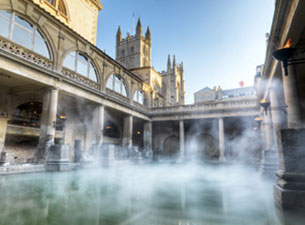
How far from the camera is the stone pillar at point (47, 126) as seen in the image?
1140 cm

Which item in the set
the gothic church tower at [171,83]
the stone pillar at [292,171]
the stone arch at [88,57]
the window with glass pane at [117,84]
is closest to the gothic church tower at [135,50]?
the gothic church tower at [171,83]

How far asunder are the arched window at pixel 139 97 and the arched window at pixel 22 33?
11783mm

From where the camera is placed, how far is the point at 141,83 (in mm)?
24875

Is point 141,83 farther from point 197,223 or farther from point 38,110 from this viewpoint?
point 197,223

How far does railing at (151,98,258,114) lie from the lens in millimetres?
21156

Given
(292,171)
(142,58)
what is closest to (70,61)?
(292,171)

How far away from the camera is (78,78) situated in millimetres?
15000

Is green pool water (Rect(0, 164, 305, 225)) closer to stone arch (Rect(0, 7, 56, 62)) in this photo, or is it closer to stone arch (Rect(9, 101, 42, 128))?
stone arch (Rect(0, 7, 56, 62))

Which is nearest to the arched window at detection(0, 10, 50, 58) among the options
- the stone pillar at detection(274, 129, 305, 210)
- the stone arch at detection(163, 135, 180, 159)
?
the stone pillar at detection(274, 129, 305, 210)

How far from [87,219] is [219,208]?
2412 mm

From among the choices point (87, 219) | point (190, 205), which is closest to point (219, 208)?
point (190, 205)

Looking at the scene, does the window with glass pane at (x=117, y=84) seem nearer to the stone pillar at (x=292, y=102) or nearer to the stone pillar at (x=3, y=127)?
the stone pillar at (x=3, y=127)

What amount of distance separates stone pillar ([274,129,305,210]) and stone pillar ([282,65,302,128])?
7.06ft

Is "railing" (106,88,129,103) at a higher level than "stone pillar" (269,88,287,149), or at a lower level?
higher
